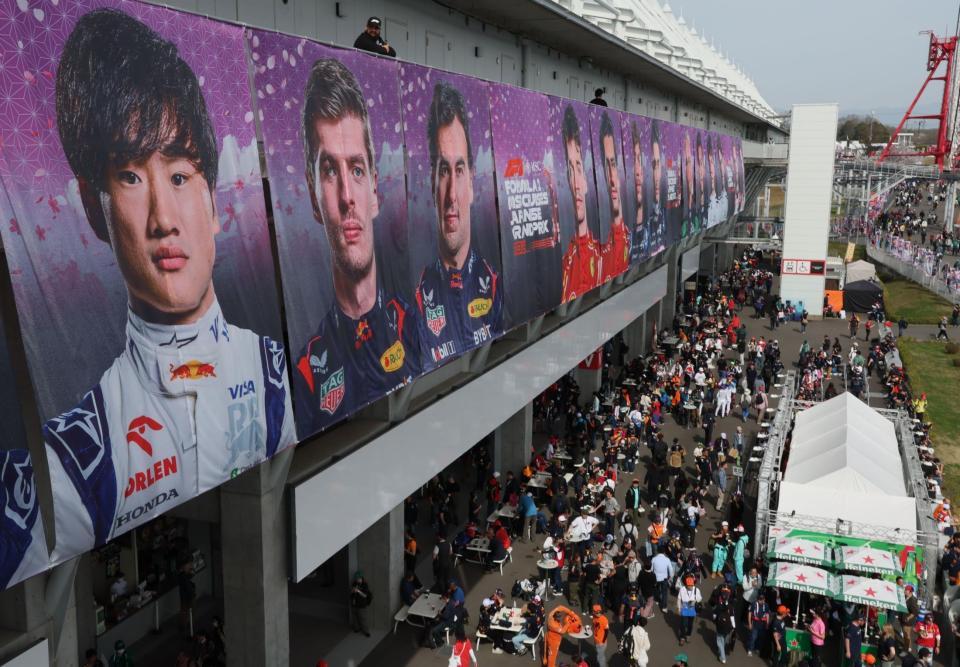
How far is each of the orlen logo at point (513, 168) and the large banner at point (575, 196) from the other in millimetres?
1865

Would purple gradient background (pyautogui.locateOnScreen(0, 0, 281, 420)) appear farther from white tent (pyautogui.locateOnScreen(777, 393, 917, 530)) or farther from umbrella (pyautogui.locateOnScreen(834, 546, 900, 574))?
white tent (pyautogui.locateOnScreen(777, 393, 917, 530))

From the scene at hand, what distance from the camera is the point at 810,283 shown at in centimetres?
4134

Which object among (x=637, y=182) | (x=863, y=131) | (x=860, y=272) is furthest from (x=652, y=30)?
(x=863, y=131)

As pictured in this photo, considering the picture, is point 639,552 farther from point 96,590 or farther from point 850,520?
point 96,590

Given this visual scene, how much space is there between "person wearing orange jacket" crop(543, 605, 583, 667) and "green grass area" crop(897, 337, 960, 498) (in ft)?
48.3

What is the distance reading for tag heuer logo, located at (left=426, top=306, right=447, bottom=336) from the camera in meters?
12.6

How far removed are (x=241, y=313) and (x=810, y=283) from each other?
37.7m

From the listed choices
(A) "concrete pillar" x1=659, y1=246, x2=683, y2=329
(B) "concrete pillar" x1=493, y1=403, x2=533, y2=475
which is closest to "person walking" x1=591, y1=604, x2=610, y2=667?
(B) "concrete pillar" x1=493, y1=403, x2=533, y2=475

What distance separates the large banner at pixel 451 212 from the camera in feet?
39.6

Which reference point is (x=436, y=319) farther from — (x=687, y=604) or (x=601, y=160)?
(x=601, y=160)

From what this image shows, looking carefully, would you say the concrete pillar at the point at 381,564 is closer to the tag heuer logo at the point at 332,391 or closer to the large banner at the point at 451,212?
the large banner at the point at 451,212

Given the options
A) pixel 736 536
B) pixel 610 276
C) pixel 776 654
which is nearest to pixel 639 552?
pixel 736 536

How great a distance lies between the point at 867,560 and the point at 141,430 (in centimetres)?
1209

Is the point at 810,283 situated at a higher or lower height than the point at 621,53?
lower
